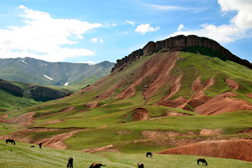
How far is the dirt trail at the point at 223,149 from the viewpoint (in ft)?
144

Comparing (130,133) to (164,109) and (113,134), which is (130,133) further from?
(164,109)

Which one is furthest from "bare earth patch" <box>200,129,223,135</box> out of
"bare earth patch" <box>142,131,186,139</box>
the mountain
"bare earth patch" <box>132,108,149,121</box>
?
"bare earth patch" <box>132,108,149,121</box>

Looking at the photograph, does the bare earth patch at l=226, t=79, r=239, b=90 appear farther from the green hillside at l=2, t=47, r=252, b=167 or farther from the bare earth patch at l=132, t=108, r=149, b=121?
the bare earth patch at l=132, t=108, r=149, b=121

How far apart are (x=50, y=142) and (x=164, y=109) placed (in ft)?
186

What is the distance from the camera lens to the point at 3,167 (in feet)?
65.1

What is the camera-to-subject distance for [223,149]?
4566 cm

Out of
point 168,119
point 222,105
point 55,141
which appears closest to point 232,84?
point 222,105

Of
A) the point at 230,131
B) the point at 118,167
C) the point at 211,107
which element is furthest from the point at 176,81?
the point at 118,167

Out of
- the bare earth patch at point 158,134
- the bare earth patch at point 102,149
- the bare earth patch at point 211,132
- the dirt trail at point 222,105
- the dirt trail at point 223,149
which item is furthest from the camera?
→ the dirt trail at point 222,105

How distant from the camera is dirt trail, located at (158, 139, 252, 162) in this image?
4378cm

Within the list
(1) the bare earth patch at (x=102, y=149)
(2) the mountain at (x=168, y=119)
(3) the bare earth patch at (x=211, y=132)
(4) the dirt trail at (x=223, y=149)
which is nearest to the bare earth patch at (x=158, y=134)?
(2) the mountain at (x=168, y=119)

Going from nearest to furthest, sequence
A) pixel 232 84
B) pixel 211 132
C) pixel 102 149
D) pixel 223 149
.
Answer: pixel 223 149 → pixel 102 149 → pixel 211 132 → pixel 232 84

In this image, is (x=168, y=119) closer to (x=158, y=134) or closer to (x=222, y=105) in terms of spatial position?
(x=158, y=134)

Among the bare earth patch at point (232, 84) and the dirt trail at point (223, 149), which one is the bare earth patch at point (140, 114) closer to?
the dirt trail at point (223, 149)
